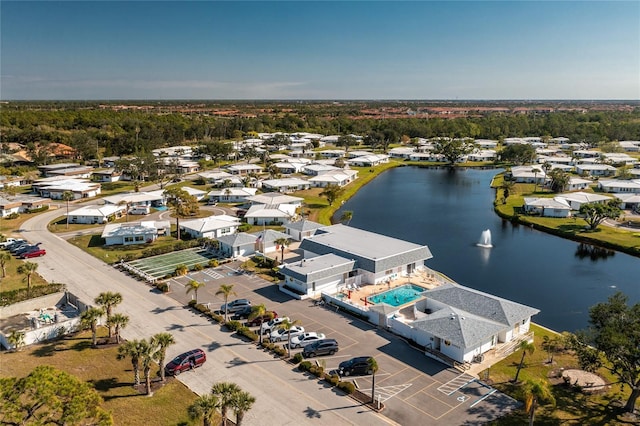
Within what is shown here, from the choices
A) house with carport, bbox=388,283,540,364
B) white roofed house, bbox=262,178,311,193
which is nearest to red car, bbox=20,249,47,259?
house with carport, bbox=388,283,540,364

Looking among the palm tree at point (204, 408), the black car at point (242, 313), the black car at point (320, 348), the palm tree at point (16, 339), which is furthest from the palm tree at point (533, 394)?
the palm tree at point (16, 339)

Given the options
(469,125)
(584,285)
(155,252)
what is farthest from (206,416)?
(469,125)

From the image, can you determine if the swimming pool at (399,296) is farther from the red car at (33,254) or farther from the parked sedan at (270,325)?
the red car at (33,254)

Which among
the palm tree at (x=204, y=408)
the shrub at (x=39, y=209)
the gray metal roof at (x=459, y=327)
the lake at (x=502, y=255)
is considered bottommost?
the lake at (x=502, y=255)

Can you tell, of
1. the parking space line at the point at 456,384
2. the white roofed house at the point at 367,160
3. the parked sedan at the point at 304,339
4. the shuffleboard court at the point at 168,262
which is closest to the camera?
the parking space line at the point at 456,384

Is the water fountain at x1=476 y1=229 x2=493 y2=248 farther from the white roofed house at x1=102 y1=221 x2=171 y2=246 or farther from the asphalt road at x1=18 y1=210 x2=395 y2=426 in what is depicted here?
the white roofed house at x1=102 y1=221 x2=171 y2=246

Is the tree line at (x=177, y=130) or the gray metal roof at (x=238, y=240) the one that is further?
the tree line at (x=177, y=130)
